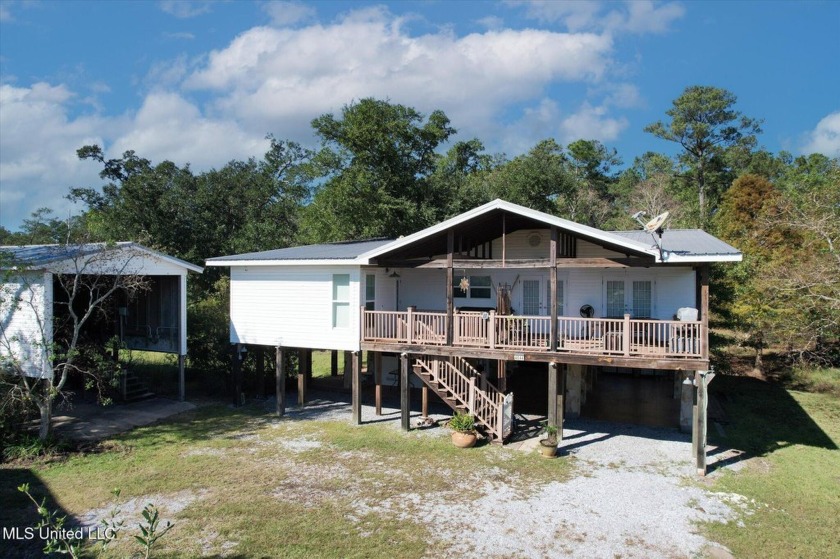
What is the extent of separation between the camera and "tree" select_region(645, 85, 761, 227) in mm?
47031

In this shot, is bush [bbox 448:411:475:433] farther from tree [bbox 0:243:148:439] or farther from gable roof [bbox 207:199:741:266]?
tree [bbox 0:243:148:439]

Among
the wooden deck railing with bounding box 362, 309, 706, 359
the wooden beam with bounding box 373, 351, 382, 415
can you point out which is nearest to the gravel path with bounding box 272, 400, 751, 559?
the wooden deck railing with bounding box 362, 309, 706, 359

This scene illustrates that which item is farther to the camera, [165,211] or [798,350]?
[165,211]

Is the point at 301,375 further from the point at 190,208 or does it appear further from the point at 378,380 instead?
the point at 190,208

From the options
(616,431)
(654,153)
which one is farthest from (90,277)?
(654,153)

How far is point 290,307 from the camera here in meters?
18.0

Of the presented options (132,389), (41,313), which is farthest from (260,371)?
(41,313)

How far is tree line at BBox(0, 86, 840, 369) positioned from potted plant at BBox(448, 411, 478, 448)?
11.5 meters

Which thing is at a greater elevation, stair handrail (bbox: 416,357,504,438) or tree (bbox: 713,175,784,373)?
tree (bbox: 713,175,784,373)

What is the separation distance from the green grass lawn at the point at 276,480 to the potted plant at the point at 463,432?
258 mm

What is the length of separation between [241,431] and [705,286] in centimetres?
1300

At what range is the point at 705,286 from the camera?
1301 centimetres

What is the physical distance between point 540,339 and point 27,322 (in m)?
14.2

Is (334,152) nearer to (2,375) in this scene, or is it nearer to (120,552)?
(2,375)
